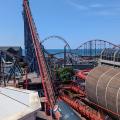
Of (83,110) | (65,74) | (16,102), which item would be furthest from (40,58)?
(16,102)

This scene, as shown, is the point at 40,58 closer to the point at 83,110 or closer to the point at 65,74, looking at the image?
the point at 65,74

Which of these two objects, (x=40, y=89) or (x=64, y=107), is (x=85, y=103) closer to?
(x=64, y=107)

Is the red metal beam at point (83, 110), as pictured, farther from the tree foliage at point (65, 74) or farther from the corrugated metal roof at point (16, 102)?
the tree foliage at point (65, 74)

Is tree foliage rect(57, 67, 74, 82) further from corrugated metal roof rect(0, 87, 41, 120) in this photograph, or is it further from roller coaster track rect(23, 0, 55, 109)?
corrugated metal roof rect(0, 87, 41, 120)

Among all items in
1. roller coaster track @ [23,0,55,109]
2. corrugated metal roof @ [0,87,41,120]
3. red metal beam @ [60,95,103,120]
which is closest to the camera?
corrugated metal roof @ [0,87,41,120]

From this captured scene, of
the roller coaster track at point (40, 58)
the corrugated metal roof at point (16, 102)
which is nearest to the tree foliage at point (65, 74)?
the roller coaster track at point (40, 58)

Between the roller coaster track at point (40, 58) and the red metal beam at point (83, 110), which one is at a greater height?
the roller coaster track at point (40, 58)

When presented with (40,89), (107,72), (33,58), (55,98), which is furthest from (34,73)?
(107,72)

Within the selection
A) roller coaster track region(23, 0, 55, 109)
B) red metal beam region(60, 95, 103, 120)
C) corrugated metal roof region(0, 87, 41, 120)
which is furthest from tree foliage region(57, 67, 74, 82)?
corrugated metal roof region(0, 87, 41, 120)

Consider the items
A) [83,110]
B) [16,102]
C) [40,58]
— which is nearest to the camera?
[16,102]

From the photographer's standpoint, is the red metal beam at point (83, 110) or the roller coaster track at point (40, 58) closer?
the red metal beam at point (83, 110)

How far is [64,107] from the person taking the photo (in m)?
50.4

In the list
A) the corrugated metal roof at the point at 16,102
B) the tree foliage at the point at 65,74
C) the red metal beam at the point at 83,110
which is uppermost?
the corrugated metal roof at the point at 16,102

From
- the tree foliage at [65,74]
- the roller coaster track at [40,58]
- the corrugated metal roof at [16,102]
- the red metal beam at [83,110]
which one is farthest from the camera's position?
the tree foliage at [65,74]
